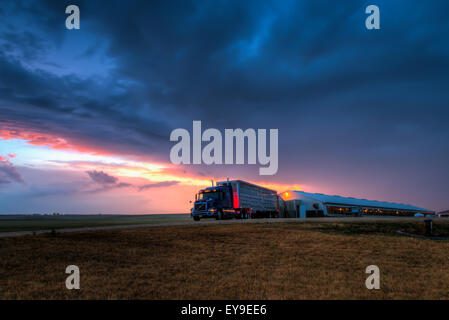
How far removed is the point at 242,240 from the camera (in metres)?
17.0

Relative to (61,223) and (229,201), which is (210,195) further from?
(61,223)

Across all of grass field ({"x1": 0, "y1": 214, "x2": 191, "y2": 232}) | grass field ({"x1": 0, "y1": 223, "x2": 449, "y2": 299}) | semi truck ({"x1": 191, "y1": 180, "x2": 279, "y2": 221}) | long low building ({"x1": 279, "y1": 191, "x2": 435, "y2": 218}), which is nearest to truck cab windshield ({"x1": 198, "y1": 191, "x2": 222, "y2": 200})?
semi truck ({"x1": 191, "y1": 180, "x2": 279, "y2": 221})

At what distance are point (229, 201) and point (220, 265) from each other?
23.3m

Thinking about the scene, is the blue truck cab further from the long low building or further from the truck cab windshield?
the long low building

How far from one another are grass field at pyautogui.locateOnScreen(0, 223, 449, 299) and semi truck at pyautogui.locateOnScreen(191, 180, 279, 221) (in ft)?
45.0

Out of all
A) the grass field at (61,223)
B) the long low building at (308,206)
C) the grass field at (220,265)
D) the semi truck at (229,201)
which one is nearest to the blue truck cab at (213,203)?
the semi truck at (229,201)

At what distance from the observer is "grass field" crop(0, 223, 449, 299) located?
8.15 meters

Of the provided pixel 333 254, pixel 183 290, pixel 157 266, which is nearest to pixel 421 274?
pixel 333 254

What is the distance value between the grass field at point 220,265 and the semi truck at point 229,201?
1372 cm

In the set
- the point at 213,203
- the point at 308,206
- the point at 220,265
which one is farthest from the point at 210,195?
the point at 308,206

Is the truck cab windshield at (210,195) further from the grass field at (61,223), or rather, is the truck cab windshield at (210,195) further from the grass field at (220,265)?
the grass field at (220,265)
